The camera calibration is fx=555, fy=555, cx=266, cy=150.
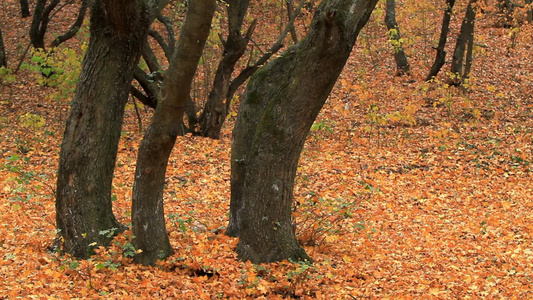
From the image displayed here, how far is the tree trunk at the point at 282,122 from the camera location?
5.39m

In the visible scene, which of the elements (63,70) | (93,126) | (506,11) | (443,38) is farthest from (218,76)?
(506,11)

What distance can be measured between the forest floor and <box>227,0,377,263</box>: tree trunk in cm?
34

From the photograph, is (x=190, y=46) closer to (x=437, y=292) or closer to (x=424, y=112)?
(x=437, y=292)

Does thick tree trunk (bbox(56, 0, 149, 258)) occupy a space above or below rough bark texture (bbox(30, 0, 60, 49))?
below

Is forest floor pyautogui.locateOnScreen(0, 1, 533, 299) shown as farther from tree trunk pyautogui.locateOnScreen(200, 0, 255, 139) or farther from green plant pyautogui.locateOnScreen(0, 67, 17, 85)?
tree trunk pyautogui.locateOnScreen(200, 0, 255, 139)

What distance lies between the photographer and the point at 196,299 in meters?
5.21

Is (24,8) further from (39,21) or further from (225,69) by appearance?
(225,69)

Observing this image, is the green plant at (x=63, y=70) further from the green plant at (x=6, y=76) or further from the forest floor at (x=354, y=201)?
the green plant at (x=6, y=76)

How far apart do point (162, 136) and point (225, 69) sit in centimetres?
760

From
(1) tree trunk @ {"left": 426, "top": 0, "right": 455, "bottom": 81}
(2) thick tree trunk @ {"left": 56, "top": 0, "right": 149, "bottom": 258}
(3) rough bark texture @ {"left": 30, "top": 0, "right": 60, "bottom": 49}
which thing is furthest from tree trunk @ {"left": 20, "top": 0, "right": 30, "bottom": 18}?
(2) thick tree trunk @ {"left": 56, "top": 0, "right": 149, "bottom": 258}

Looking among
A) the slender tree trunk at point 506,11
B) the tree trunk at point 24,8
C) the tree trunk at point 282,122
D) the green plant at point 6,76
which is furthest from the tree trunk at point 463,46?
the tree trunk at point 24,8

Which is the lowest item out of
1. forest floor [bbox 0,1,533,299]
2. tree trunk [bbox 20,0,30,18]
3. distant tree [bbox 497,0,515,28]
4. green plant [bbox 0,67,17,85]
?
forest floor [bbox 0,1,533,299]

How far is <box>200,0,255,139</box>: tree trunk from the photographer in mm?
12273

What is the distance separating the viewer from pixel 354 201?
28.6ft
